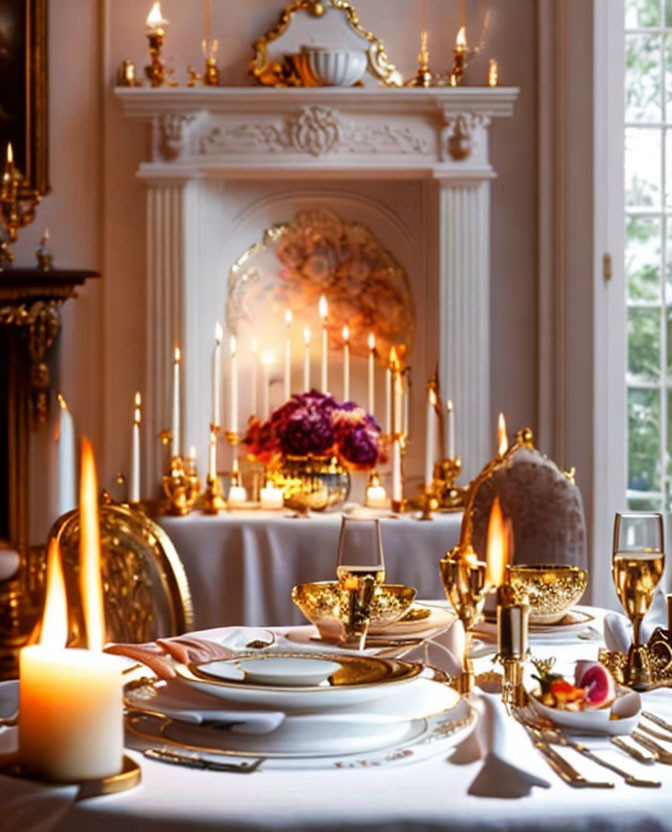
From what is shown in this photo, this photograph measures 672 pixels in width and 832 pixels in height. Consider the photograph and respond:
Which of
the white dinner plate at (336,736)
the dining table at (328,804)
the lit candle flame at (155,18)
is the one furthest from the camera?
the lit candle flame at (155,18)

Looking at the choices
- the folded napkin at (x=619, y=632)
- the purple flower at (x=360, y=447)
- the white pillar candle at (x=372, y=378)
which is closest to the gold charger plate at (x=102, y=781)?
the folded napkin at (x=619, y=632)

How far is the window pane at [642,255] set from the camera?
5.14m

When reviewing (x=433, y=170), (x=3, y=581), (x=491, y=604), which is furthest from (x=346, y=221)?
(x=491, y=604)

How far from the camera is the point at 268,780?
1.13 m

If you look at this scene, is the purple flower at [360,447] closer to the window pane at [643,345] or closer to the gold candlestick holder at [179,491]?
the gold candlestick holder at [179,491]

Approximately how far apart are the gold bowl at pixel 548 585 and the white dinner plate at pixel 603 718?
571 mm

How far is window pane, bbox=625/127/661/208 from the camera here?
513cm

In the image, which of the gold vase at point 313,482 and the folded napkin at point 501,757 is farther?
the gold vase at point 313,482

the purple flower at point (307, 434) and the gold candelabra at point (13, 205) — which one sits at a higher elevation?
the gold candelabra at point (13, 205)

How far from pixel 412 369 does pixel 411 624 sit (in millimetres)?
3452

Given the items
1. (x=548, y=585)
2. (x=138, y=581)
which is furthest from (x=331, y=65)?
(x=548, y=585)

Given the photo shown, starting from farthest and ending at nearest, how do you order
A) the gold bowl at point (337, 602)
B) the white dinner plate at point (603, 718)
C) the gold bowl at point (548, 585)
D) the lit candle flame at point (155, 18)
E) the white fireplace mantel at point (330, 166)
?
the white fireplace mantel at point (330, 166) < the lit candle flame at point (155, 18) < the gold bowl at point (548, 585) < the gold bowl at point (337, 602) < the white dinner plate at point (603, 718)

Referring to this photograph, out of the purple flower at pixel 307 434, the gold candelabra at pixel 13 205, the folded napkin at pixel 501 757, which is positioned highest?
the gold candelabra at pixel 13 205

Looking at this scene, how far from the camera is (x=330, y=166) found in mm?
4953
